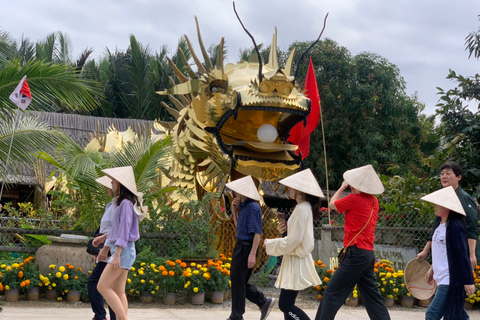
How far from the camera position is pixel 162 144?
8344 mm

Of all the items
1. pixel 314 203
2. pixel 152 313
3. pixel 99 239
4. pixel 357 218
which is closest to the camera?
pixel 357 218

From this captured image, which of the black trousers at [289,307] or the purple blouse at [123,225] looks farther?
the black trousers at [289,307]

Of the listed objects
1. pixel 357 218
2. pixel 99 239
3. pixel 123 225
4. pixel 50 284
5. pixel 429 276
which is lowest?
pixel 50 284

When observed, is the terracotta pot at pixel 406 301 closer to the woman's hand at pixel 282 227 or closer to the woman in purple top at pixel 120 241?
the woman's hand at pixel 282 227

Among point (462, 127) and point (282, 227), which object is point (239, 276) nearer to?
point (282, 227)

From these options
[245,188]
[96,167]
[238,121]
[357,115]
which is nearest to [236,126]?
[238,121]

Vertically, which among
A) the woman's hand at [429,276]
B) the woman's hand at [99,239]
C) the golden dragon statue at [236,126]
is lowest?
the woman's hand at [429,276]

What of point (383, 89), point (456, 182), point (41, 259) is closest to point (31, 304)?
point (41, 259)

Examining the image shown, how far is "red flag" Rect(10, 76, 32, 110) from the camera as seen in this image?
724cm

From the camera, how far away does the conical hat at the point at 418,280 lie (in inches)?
229

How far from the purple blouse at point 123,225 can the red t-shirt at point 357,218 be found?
5.76ft

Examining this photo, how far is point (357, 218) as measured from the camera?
5449mm

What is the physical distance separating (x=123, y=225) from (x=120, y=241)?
0.14 m

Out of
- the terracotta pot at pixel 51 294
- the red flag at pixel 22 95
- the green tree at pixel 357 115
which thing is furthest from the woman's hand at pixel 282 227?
the green tree at pixel 357 115
